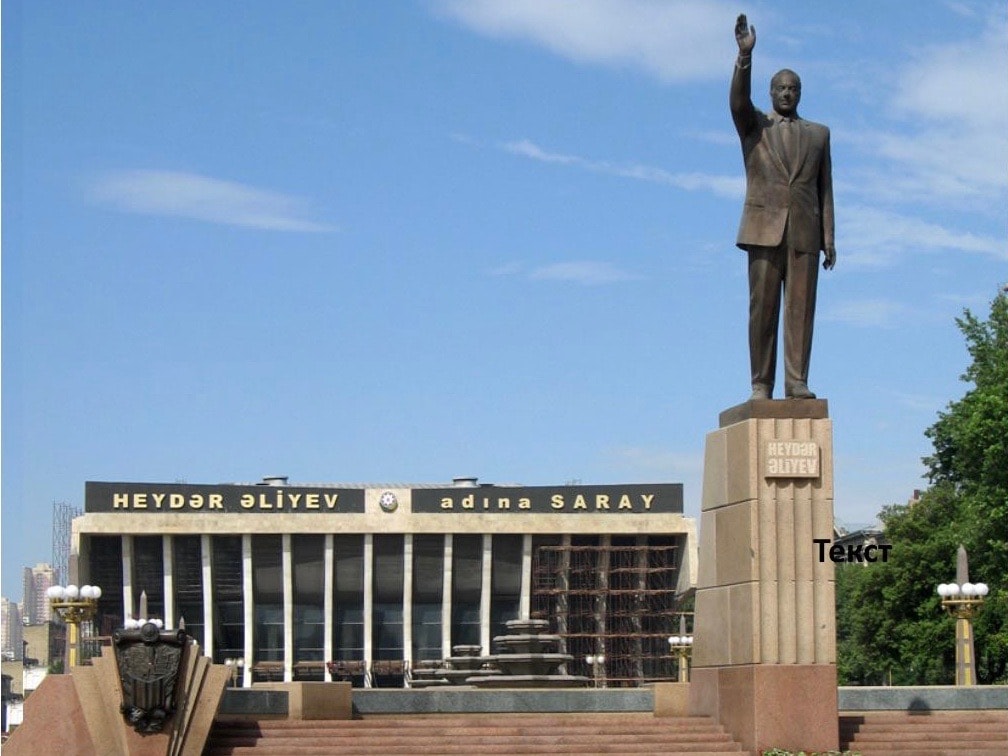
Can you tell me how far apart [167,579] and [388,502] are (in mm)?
15104

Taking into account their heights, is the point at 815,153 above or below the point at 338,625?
above

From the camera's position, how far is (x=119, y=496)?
10512 centimetres

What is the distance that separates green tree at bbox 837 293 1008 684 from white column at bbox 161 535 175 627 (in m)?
47.4

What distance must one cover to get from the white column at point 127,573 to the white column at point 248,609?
7.07 m

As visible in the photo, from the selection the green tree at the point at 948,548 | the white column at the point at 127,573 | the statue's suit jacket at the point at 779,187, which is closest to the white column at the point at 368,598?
the white column at the point at 127,573

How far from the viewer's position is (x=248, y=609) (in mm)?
105375

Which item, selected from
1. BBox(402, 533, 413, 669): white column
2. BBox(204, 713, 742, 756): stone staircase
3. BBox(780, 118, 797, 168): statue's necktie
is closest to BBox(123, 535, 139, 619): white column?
BBox(402, 533, 413, 669): white column

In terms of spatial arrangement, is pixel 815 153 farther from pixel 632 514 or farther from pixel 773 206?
pixel 632 514

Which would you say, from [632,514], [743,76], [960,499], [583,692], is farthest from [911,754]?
[632,514]

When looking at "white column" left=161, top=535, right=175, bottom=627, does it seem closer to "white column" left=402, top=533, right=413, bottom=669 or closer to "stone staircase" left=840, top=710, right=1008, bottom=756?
"white column" left=402, top=533, right=413, bottom=669

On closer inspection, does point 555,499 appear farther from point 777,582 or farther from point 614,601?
point 777,582

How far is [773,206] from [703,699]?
642 centimetres

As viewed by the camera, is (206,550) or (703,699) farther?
(206,550)

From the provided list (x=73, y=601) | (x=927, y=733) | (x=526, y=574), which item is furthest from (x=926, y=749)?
(x=526, y=574)
